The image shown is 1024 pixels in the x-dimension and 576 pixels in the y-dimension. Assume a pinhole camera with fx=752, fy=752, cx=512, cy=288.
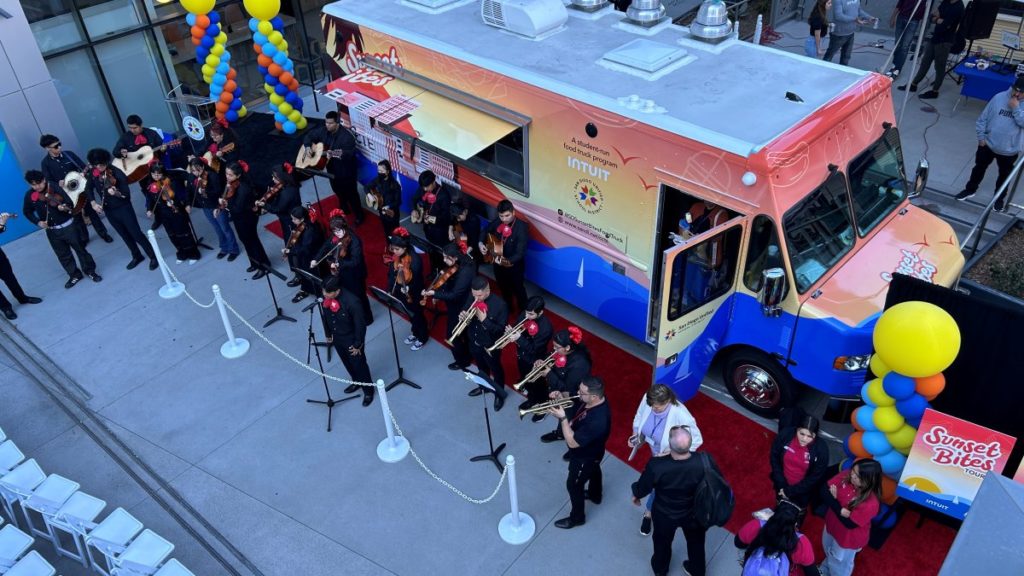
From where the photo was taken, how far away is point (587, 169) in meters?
7.09

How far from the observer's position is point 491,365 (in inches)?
284

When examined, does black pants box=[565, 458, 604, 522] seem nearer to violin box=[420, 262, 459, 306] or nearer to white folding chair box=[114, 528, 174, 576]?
violin box=[420, 262, 459, 306]

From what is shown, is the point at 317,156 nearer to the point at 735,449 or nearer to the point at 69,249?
the point at 69,249

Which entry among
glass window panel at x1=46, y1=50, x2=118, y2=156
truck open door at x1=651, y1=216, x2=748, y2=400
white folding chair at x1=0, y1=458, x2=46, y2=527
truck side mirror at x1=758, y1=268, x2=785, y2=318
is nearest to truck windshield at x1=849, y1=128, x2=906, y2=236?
truck side mirror at x1=758, y1=268, x2=785, y2=318

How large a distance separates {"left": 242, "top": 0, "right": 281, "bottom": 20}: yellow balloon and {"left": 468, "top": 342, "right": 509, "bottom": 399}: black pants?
687 cm

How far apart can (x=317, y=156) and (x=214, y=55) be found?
134 inches

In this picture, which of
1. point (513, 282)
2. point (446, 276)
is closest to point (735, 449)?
point (513, 282)

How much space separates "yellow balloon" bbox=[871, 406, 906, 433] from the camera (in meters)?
5.56

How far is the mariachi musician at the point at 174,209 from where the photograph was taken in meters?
9.16

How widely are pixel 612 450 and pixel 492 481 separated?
114 centimetres

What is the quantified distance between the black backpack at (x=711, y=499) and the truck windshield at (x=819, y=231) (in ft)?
6.85

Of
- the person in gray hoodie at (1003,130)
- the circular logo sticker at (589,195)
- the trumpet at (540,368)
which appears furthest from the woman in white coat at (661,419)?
the person in gray hoodie at (1003,130)

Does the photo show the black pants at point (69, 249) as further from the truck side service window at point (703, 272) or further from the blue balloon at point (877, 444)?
the blue balloon at point (877, 444)

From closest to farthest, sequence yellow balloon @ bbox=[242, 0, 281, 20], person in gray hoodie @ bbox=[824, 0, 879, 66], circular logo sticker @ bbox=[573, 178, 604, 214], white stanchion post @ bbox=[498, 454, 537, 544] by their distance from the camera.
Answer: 1. white stanchion post @ bbox=[498, 454, 537, 544]
2. circular logo sticker @ bbox=[573, 178, 604, 214]
3. yellow balloon @ bbox=[242, 0, 281, 20]
4. person in gray hoodie @ bbox=[824, 0, 879, 66]
